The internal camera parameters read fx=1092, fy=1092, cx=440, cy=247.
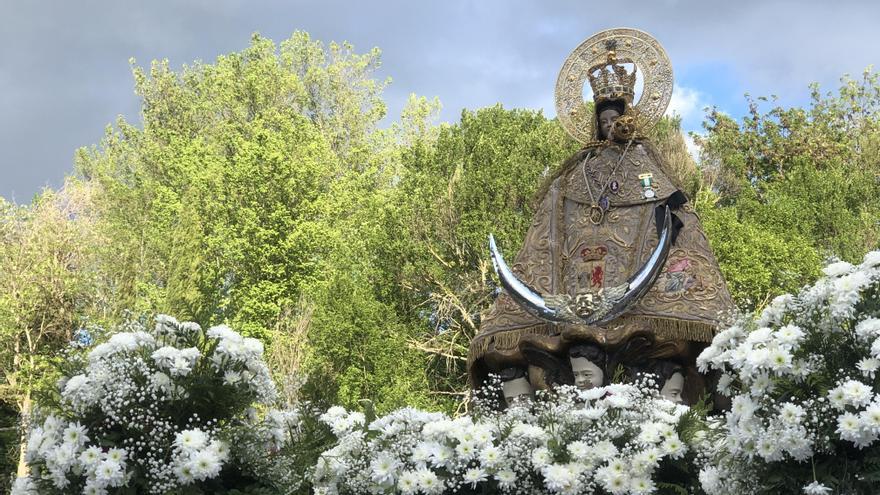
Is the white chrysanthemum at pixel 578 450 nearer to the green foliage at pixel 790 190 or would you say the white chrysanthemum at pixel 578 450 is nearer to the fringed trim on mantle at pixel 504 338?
the fringed trim on mantle at pixel 504 338

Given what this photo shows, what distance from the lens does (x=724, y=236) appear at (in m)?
24.2

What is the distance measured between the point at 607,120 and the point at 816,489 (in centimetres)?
774

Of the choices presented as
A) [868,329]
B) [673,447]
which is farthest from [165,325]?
[868,329]

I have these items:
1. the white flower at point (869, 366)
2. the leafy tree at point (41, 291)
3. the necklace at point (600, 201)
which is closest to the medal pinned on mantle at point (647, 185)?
the necklace at point (600, 201)

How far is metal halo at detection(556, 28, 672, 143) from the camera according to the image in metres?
13.4

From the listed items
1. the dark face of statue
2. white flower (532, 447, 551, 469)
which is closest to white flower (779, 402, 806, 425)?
white flower (532, 447, 551, 469)

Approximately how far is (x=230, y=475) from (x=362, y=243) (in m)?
18.0

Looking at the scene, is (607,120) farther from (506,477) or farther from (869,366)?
(869,366)

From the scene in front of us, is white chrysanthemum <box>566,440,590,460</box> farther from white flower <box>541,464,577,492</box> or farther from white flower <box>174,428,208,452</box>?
white flower <box>174,428,208,452</box>

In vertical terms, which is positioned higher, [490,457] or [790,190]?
[790,190]

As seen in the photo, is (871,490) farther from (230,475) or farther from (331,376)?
(331,376)

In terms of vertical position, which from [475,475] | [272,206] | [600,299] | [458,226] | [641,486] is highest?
[272,206]

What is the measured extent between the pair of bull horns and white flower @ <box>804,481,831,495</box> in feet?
17.4

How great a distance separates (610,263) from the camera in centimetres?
1203
